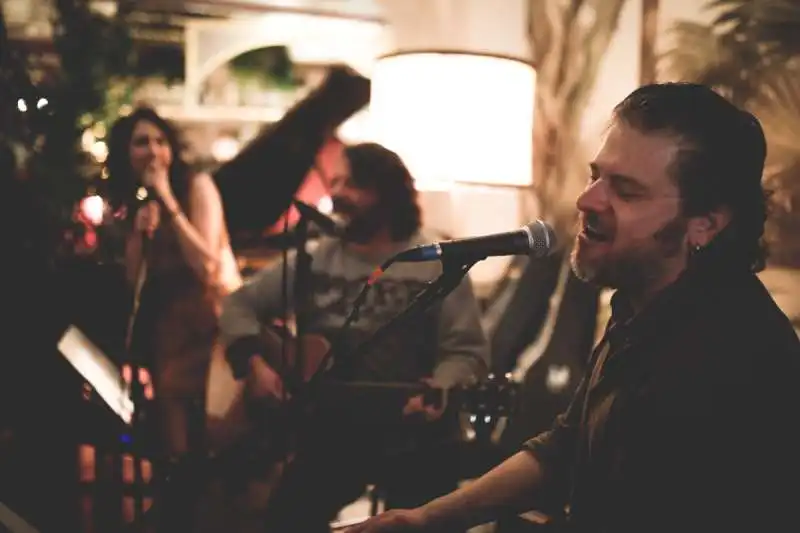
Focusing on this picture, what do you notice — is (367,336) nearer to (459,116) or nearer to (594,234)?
(459,116)

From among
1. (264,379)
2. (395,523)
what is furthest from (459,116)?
(395,523)

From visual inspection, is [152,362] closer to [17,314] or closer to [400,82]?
[17,314]

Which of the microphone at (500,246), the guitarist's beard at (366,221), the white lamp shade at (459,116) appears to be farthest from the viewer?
the guitarist's beard at (366,221)

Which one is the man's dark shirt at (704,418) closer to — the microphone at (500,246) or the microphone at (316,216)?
the microphone at (500,246)

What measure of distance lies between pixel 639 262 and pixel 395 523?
507mm

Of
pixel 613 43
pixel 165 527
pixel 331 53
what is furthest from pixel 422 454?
pixel 331 53

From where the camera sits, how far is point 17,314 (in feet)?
8.09

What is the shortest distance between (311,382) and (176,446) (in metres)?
1.46

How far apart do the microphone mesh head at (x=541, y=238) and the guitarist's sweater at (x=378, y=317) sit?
1.04 m

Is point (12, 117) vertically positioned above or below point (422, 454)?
above

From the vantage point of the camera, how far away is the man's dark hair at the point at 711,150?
46.0 inches

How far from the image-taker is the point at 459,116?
238 cm

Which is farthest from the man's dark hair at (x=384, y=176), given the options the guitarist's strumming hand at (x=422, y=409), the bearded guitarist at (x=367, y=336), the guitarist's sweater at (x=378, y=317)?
the guitarist's strumming hand at (x=422, y=409)

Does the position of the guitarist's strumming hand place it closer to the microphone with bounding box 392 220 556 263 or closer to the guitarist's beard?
the guitarist's beard
